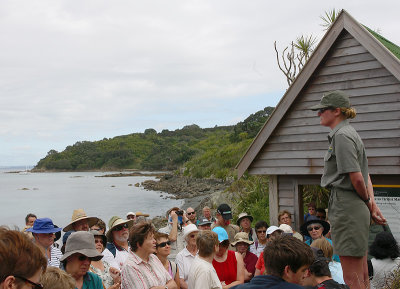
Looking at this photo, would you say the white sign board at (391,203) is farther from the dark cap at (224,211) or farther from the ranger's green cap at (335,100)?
the ranger's green cap at (335,100)

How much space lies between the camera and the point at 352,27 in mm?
7621

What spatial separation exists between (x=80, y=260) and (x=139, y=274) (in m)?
0.72

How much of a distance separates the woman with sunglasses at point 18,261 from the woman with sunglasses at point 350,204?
8.17 feet

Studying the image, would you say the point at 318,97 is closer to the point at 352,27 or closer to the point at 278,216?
the point at 352,27

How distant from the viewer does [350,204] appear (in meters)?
3.75

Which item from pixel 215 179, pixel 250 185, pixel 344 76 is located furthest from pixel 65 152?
pixel 344 76

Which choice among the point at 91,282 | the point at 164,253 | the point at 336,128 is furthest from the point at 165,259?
the point at 336,128

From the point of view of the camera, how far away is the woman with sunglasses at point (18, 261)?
2213mm

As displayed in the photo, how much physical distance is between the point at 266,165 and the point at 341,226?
205 inches

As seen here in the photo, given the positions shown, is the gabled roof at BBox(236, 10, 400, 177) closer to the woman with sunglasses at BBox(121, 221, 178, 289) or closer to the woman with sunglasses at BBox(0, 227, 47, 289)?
the woman with sunglasses at BBox(121, 221, 178, 289)

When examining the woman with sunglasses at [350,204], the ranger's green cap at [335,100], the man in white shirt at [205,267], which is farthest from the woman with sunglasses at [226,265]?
the ranger's green cap at [335,100]

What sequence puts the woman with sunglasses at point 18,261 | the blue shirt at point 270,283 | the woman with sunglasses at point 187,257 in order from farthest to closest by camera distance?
the woman with sunglasses at point 187,257, the blue shirt at point 270,283, the woman with sunglasses at point 18,261

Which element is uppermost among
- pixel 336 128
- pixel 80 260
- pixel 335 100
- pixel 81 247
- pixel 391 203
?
pixel 335 100

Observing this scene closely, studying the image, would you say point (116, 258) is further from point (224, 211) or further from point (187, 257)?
point (224, 211)
